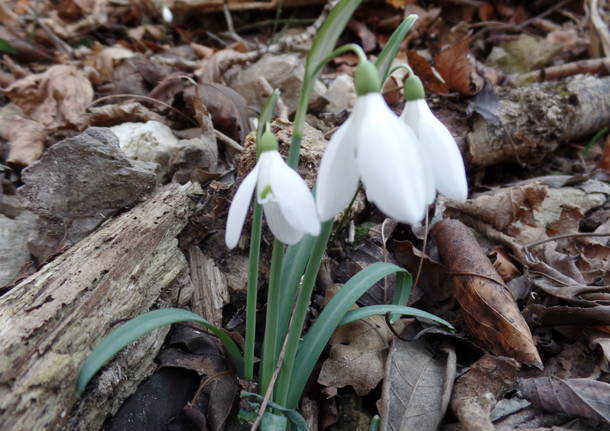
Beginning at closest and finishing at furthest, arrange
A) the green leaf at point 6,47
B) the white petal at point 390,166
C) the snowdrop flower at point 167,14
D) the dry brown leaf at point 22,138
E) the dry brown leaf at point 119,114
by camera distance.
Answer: the white petal at point 390,166 → the dry brown leaf at point 22,138 → the dry brown leaf at point 119,114 → the green leaf at point 6,47 → the snowdrop flower at point 167,14

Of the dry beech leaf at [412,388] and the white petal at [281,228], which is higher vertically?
the white petal at [281,228]

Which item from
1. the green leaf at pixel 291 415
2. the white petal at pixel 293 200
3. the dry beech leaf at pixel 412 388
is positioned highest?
the white petal at pixel 293 200

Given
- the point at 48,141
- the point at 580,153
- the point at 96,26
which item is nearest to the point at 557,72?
the point at 580,153

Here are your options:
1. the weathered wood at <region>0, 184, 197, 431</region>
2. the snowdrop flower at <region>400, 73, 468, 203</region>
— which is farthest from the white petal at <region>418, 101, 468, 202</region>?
the weathered wood at <region>0, 184, 197, 431</region>

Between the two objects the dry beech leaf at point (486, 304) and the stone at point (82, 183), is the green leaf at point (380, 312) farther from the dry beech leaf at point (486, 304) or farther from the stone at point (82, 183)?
the stone at point (82, 183)

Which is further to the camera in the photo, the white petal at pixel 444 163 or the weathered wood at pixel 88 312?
the weathered wood at pixel 88 312

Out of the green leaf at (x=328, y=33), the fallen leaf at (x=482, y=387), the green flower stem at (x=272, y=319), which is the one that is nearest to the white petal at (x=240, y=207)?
the green flower stem at (x=272, y=319)

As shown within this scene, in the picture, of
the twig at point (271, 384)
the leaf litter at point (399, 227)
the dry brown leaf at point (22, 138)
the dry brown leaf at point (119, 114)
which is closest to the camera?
the twig at point (271, 384)
